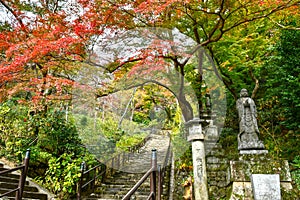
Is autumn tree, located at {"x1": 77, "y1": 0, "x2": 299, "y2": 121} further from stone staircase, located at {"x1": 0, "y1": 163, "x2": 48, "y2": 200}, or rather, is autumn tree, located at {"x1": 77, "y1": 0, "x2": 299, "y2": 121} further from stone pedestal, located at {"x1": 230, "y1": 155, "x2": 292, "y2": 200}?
stone staircase, located at {"x1": 0, "y1": 163, "x2": 48, "y2": 200}

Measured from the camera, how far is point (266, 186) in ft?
14.0

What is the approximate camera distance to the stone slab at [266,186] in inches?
165

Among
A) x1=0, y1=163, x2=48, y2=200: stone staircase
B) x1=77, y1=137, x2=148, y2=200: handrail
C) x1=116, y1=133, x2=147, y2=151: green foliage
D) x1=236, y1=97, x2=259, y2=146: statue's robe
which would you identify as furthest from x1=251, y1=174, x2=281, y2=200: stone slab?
x1=116, y1=133, x2=147, y2=151: green foliage

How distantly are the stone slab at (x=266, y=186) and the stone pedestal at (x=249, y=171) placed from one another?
0.08 metres

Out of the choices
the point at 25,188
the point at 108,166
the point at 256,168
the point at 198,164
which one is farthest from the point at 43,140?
the point at 256,168

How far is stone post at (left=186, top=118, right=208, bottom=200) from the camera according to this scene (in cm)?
533

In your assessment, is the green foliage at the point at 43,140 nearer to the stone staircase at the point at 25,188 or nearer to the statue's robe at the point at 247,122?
the stone staircase at the point at 25,188

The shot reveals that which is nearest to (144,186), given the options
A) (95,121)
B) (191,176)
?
(191,176)

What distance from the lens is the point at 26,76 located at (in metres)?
5.97

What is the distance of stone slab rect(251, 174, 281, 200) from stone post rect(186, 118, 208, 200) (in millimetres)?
1300

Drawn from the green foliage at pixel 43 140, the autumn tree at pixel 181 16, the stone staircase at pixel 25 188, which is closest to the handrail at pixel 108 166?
the green foliage at pixel 43 140

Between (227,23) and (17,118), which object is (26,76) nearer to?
(17,118)

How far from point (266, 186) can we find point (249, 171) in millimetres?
393

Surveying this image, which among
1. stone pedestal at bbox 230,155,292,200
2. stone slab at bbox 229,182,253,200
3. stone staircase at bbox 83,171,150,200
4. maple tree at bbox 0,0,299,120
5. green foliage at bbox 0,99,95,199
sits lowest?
stone staircase at bbox 83,171,150,200
